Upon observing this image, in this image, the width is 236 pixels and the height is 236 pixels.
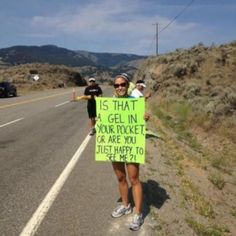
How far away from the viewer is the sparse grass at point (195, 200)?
7734mm

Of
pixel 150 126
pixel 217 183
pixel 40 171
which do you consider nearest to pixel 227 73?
pixel 150 126

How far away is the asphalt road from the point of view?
6316 mm

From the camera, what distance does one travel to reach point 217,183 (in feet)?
37.0

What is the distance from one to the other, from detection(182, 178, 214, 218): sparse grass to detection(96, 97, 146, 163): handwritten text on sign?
1.94m

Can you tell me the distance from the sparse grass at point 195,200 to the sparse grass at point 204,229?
63 cm

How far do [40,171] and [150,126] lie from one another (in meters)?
9.19

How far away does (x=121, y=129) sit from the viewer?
21.8 ft

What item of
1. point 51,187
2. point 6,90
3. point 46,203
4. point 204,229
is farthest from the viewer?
point 6,90

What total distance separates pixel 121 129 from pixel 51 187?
2.27 metres

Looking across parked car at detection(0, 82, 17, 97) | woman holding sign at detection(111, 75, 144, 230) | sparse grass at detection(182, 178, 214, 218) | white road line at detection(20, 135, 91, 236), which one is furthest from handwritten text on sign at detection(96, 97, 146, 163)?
parked car at detection(0, 82, 17, 97)

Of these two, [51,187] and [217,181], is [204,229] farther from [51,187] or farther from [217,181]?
[217,181]

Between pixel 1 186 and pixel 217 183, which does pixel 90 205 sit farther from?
Result: pixel 217 183

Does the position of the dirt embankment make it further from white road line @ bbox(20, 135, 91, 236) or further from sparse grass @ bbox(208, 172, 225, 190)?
white road line @ bbox(20, 135, 91, 236)

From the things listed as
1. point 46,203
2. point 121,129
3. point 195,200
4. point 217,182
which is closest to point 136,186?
point 121,129
